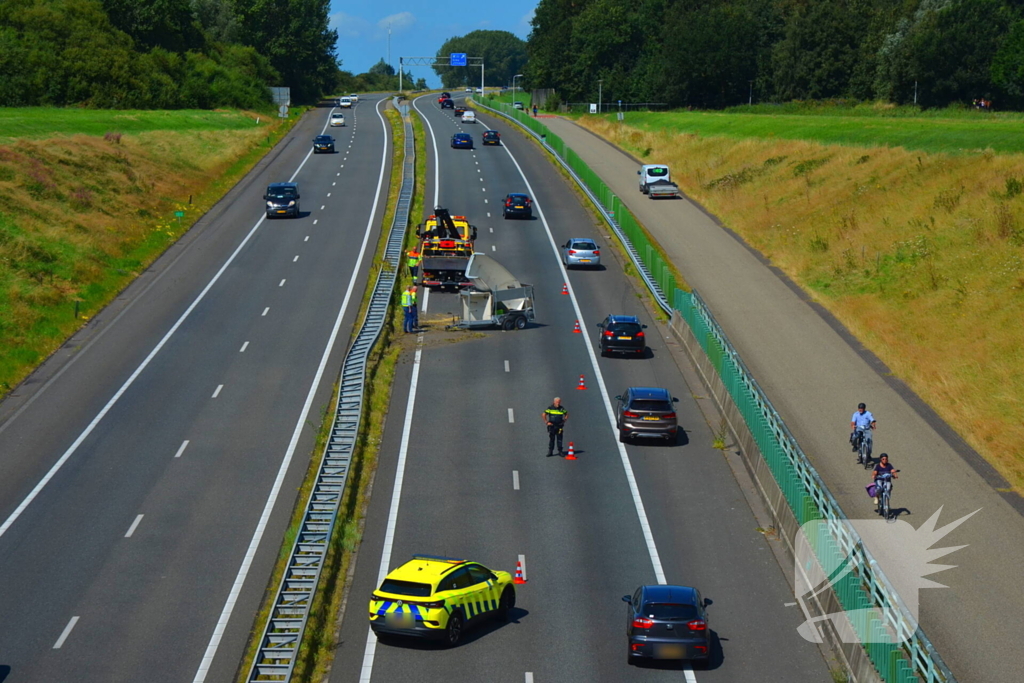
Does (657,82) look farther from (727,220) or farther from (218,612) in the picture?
(218,612)

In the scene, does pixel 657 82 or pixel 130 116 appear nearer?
pixel 130 116

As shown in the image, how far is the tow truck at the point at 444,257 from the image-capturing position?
53.4 meters

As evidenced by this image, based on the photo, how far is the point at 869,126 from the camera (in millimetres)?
85125

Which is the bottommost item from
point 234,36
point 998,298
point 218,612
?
point 218,612

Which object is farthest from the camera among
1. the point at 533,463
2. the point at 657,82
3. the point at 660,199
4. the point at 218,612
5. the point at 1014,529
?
the point at 657,82

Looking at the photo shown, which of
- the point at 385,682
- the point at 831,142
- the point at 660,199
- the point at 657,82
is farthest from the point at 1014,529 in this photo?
the point at 657,82

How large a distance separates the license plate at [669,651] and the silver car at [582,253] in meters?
37.9

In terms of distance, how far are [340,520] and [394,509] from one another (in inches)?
76.2

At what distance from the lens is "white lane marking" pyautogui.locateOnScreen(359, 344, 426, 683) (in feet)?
72.6

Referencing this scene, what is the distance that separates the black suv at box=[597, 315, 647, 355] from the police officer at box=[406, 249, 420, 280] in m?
14.0

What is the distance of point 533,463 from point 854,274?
25.7m

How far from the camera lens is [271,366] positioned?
1663 inches

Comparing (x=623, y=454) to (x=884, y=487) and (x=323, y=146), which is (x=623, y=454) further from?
(x=323, y=146)

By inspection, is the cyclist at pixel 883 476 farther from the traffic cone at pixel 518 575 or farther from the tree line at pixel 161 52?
the tree line at pixel 161 52
